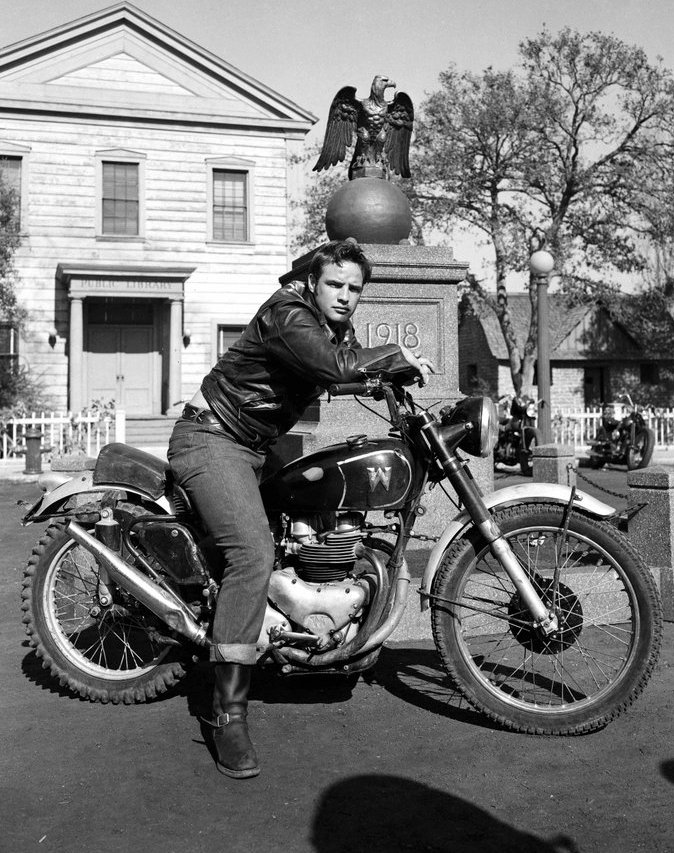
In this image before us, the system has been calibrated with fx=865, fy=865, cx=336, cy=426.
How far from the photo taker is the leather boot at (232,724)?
3070mm

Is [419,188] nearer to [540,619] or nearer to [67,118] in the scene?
[67,118]

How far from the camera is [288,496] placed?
11.3 ft

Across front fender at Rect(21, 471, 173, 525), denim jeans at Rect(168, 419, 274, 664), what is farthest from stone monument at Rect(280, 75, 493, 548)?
denim jeans at Rect(168, 419, 274, 664)

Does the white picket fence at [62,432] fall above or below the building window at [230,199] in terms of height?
below

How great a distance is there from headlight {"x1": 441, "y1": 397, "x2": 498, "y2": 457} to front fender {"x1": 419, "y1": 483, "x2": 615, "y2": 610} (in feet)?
0.76

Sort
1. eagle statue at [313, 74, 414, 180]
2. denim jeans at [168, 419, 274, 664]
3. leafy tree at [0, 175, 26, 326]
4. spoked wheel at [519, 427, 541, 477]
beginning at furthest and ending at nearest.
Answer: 1. leafy tree at [0, 175, 26, 326]
2. spoked wheel at [519, 427, 541, 477]
3. eagle statue at [313, 74, 414, 180]
4. denim jeans at [168, 419, 274, 664]

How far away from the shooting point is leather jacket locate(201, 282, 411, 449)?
314cm

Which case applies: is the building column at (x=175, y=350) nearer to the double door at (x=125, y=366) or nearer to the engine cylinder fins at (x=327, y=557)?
the double door at (x=125, y=366)

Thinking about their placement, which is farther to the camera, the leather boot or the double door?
the double door

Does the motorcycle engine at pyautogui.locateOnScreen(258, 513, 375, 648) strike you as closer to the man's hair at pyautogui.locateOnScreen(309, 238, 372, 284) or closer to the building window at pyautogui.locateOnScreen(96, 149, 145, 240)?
the man's hair at pyautogui.locateOnScreen(309, 238, 372, 284)

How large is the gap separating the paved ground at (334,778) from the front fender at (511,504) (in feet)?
2.02

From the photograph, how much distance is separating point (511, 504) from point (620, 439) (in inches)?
631

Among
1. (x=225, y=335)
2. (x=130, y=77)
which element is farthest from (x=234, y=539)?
(x=130, y=77)

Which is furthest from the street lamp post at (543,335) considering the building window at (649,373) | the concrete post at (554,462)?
the building window at (649,373)
